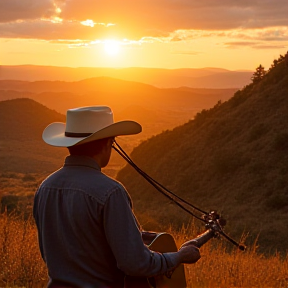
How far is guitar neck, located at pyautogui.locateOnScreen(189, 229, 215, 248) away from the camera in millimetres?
3273

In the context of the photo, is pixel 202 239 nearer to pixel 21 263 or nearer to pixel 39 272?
pixel 39 272

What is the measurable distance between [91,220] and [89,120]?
0.59 m

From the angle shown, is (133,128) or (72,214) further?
(133,128)

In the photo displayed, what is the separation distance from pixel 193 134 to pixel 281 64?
6055 millimetres

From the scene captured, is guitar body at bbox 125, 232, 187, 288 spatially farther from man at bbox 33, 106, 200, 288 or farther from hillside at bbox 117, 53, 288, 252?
hillside at bbox 117, 53, 288, 252

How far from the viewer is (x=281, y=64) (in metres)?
Result: 29.0

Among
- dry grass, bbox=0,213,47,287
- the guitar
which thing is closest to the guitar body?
the guitar

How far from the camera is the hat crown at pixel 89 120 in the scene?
9.84ft

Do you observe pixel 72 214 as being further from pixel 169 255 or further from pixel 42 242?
pixel 169 255

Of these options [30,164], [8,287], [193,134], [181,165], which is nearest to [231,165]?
[181,165]

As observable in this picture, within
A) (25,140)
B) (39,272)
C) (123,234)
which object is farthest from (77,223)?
(25,140)

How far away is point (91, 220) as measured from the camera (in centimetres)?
273

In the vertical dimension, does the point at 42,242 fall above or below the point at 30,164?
above

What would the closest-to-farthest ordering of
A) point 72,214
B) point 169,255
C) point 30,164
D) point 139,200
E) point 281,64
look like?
1. point 72,214
2. point 169,255
3. point 139,200
4. point 281,64
5. point 30,164
